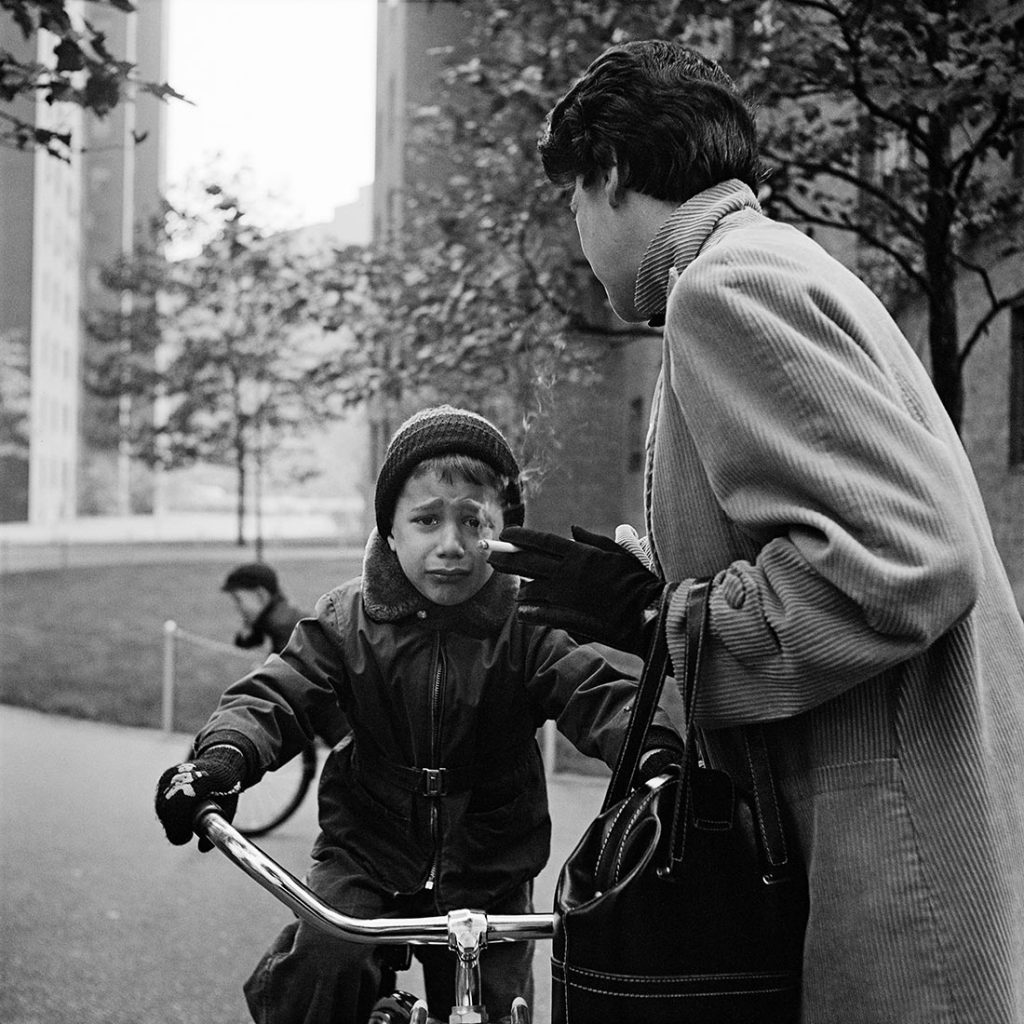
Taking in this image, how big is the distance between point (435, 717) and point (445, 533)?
0.35 metres

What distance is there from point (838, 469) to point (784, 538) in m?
0.11

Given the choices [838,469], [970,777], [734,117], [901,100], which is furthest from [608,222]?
[901,100]

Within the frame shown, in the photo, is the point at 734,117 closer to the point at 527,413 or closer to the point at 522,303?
the point at 527,413

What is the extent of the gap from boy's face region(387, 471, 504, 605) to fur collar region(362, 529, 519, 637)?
0.8 inches

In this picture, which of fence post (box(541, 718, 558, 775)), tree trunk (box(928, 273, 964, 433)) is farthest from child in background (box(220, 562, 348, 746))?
tree trunk (box(928, 273, 964, 433))

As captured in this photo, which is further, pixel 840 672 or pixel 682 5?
pixel 682 5

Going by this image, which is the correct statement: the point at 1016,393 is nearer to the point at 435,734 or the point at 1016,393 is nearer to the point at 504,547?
the point at 435,734

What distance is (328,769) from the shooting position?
10.3ft

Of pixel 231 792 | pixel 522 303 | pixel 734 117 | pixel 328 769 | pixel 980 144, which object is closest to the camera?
pixel 734 117

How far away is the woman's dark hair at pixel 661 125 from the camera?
2.19 meters

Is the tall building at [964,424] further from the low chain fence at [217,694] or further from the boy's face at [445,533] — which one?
the low chain fence at [217,694]

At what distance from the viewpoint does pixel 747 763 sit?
203cm

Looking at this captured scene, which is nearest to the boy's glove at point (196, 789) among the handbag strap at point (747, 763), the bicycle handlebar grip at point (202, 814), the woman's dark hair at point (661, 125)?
the bicycle handlebar grip at point (202, 814)

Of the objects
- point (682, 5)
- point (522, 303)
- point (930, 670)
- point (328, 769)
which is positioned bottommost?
point (328, 769)
